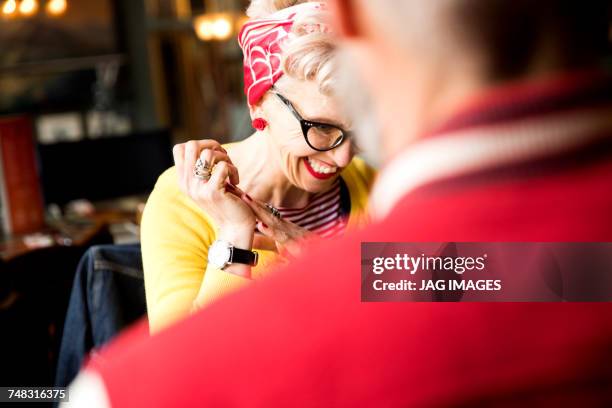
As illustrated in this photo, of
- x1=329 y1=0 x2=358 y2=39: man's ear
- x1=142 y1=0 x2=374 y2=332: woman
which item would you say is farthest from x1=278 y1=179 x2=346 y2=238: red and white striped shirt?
x1=329 y1=0 x2=358 y2=39: man's ear

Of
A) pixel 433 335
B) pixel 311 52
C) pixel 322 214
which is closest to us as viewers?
pixel 433 335

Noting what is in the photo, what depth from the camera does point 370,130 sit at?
422 mm

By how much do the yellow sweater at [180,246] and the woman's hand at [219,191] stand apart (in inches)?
0.9

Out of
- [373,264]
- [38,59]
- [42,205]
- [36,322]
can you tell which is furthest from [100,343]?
[38,59]

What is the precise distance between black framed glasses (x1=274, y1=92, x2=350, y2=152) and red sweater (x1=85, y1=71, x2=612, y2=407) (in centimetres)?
54

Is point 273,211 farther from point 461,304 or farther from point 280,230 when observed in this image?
point 461,304

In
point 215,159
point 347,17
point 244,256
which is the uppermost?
point 347,17

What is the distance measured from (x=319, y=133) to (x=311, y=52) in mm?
94

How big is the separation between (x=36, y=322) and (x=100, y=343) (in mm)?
362

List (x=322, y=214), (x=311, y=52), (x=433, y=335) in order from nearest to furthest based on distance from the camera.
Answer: (x=433, y=335) → (x=311, y=52) → (x=322, y=214)

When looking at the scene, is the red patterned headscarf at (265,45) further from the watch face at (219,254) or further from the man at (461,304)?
the man at (461,304)

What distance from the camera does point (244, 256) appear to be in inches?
33.9

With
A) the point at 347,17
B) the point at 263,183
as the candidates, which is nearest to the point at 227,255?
the point at 263,183

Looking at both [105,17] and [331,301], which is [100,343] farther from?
[105,17]
